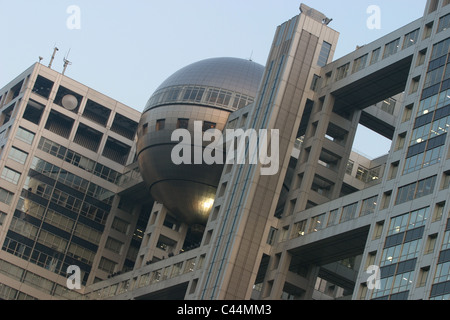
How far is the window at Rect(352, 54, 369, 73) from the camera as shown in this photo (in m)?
99.4

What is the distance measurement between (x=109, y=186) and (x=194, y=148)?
2651 centimetres

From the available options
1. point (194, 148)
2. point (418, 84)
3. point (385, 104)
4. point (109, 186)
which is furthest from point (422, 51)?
point (109, 186)

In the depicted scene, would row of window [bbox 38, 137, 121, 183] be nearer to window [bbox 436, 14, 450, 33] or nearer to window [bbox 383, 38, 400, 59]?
window [bbox 383, 38, 400, 59]

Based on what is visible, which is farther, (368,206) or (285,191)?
(285,191)

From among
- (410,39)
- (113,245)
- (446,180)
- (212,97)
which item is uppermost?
(410,39)

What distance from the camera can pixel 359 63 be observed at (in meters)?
100

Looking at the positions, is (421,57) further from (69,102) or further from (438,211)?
(69,102)

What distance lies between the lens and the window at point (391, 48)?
95688 mm

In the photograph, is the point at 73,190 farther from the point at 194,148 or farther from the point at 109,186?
the point at 194,148

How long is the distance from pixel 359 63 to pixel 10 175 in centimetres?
5063

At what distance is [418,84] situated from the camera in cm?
8894

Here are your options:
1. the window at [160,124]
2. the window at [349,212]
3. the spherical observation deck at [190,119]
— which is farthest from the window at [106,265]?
the window at [349,212]

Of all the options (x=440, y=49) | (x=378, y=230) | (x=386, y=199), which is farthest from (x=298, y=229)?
(x=440, y=49)

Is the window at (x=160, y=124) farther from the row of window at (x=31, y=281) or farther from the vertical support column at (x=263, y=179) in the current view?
the row of window at (x=31, y=281)
